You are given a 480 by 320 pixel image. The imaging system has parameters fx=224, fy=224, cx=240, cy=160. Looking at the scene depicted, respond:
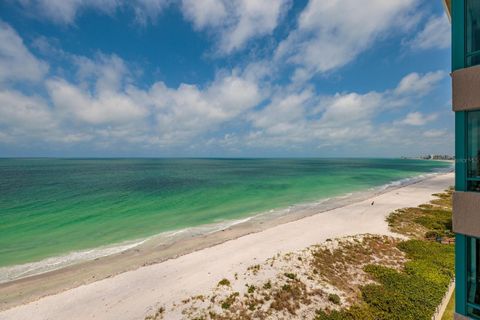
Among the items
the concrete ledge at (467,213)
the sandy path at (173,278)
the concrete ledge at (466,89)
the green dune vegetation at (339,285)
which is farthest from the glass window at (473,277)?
the sandy path at (173,278)

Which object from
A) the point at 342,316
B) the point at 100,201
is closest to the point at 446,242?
the point at 342,316

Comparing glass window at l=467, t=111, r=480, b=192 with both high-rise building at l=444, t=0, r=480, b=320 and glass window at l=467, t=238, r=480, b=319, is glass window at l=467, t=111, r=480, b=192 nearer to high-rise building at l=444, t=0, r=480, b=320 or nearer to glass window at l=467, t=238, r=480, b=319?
high-rise building at l=444, t=0, r=480, b=320

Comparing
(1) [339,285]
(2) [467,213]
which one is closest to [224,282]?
(1) [339,285]

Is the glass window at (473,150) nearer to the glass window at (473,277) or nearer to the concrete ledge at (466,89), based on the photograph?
the concrete ledge at (466,89)

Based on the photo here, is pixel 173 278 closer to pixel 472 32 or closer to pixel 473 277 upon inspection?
pixel 473 277

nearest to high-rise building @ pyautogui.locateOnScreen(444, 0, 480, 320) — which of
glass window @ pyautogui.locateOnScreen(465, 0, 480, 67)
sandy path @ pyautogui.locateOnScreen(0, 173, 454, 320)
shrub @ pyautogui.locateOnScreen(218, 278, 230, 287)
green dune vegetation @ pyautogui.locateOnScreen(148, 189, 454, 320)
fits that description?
glass window @ pyautogui.locateOnScreen(465, 0, 480, 67)

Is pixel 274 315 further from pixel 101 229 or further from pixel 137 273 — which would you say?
pixel 101 229
